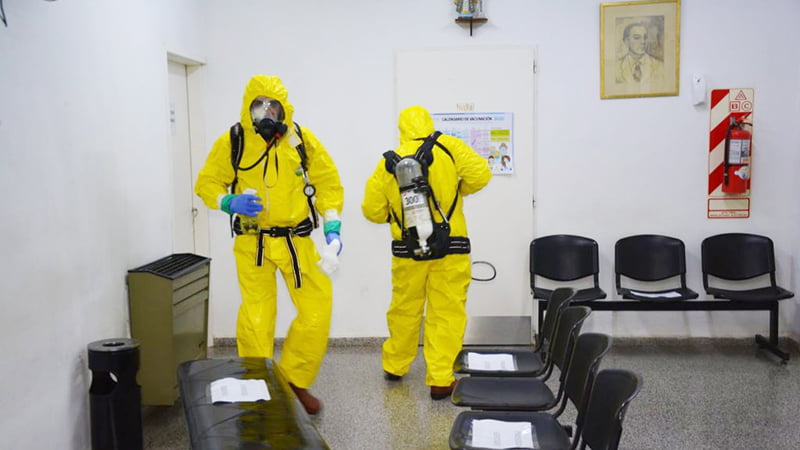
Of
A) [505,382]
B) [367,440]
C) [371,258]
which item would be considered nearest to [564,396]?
[505,382]

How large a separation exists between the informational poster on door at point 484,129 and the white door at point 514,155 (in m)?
0.04

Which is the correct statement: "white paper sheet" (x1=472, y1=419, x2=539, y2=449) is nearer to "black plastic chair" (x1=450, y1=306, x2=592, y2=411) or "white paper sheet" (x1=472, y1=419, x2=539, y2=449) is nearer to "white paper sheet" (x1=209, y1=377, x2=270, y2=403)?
"black plastic chair" (x1=450, y1=306, x2=592, y2=411)

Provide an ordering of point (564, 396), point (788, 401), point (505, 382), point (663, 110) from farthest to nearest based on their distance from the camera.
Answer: point (663, 110), point (788, 401), point (505, 382), point (564, 396)

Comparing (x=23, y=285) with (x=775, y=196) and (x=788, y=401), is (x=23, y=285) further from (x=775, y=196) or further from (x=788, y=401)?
(x=775, y=196)

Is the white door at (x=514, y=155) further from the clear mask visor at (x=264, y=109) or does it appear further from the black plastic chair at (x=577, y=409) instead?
the black plastic chair at (x=577, y=409)

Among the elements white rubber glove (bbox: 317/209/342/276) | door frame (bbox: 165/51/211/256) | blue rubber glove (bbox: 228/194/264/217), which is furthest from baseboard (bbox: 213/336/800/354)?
blue rubber glove (bbox: 228/194/264/217)

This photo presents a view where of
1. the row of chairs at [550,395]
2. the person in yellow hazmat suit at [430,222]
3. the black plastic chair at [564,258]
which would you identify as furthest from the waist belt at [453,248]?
the black plastic chair at [564,258]

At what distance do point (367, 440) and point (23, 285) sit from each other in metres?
1.64

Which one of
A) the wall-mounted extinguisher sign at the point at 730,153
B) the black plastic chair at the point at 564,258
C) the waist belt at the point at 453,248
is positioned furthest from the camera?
the black plastic chair at the point at 564,258

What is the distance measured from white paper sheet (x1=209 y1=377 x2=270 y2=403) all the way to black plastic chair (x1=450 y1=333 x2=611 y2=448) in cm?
66

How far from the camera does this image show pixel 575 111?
4.79 metres

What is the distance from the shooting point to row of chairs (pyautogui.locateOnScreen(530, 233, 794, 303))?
4.65 metres

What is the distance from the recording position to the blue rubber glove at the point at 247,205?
335cm

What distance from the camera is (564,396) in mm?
2646
